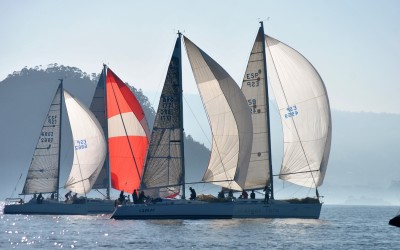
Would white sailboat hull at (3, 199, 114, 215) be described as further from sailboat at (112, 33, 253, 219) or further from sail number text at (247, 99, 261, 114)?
sail number text at (247, 99, 261, 114)

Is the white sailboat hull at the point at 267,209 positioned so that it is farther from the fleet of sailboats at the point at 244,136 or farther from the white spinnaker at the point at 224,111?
the white spinnaker at the point at 224,111

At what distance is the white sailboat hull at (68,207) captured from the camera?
75562 millimetres

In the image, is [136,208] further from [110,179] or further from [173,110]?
[110,179]

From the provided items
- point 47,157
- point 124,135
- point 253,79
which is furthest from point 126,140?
point 253,79

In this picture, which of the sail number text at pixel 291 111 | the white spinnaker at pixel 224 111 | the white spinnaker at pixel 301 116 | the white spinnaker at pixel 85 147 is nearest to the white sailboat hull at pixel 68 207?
the white spinnaker at pixel 85 147

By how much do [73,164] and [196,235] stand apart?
88.3 ft

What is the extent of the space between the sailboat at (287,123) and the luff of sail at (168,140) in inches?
189

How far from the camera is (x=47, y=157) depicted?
77500 millimetres

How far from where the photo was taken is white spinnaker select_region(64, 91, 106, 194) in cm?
7469

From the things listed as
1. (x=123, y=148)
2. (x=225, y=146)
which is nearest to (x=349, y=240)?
(x=225, y=146)

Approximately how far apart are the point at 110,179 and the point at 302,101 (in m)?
19.3

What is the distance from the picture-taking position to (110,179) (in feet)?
245

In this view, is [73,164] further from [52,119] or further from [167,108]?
[167,108]

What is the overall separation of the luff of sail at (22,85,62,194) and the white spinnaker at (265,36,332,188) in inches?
854
